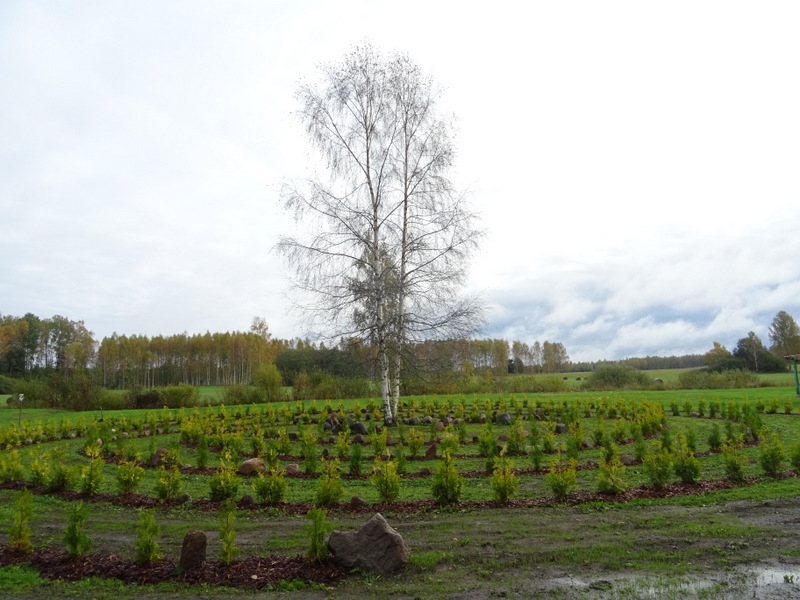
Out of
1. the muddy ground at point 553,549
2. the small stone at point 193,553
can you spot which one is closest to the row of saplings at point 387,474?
the muddy ground at point 553,549

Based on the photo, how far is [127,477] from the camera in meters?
8.80

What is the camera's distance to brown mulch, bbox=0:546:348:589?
5172 mm

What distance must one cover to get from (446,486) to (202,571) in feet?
11.9

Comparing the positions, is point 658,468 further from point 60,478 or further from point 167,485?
point 60,478

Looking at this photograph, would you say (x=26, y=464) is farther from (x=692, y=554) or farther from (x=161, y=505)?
(x=692, y=554)

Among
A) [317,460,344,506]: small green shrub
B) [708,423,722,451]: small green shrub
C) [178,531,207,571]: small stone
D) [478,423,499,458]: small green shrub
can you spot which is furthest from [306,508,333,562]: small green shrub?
[708,423,722,451]: small green shrub

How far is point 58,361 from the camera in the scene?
69938 millimetres

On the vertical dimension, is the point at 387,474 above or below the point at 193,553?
above

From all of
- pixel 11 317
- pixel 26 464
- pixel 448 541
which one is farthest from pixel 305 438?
pixel 11 317

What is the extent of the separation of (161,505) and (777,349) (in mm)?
64793

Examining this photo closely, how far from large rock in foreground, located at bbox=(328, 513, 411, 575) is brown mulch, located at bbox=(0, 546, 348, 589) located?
5.6 inches

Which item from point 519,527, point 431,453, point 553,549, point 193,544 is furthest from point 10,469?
point 553,549

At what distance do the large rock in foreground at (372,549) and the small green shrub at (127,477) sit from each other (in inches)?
195

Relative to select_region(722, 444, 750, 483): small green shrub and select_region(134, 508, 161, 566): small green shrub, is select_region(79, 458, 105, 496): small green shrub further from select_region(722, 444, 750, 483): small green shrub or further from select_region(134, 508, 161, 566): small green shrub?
select_region(722, 444, 750, 483): small green shrub
